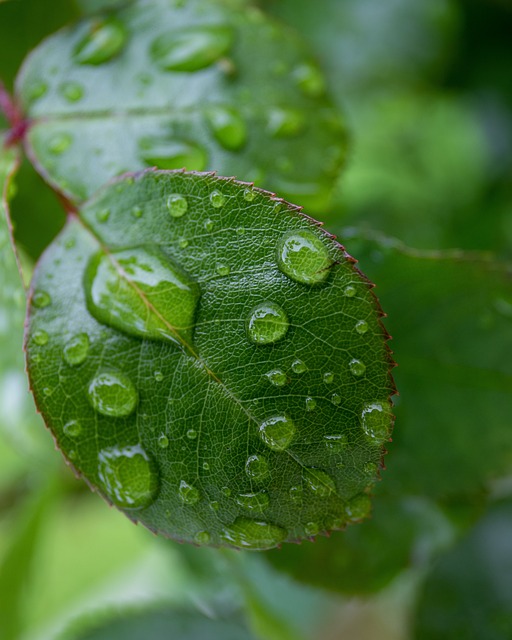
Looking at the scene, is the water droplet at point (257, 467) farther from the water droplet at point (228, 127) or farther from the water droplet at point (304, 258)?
the water droplet at point (228, 127)

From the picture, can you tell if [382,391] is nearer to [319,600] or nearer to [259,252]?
[259,252]

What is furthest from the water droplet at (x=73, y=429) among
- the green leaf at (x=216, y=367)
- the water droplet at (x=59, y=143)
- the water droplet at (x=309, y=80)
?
Result: the water droplet at (x=309, y=80)

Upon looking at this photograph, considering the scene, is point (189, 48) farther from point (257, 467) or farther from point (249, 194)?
point (257, 467)

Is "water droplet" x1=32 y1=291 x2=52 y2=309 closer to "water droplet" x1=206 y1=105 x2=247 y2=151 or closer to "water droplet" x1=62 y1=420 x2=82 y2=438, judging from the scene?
"water droplet" x1=62 y1=420 x2=82 y2=438

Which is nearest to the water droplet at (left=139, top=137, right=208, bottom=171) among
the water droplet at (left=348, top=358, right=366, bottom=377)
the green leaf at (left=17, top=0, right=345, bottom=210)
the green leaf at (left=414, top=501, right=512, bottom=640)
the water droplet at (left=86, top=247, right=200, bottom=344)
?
the green leaf at (left=17, top=0, right=345, bottom=210)

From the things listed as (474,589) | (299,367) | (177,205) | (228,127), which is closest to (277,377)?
(299,367)

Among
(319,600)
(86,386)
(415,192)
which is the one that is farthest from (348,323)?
(319,600)
